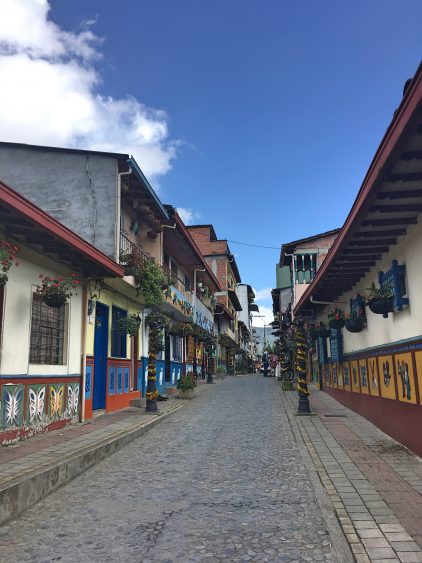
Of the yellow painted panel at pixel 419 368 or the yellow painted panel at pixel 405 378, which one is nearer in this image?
the yellow painted panel at pixel 419 368

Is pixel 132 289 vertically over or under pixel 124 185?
under

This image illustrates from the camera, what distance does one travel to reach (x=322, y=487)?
6047 millimetres

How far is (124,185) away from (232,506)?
32.6ft

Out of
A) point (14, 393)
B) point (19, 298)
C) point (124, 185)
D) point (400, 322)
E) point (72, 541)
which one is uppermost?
point (124, 185)

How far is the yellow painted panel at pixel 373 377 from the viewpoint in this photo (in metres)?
10.1

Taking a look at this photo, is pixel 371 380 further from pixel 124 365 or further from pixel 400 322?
pixel 124 365

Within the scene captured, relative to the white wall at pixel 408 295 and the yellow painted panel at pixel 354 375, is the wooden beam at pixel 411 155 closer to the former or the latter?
the white wall at pixel 408 295

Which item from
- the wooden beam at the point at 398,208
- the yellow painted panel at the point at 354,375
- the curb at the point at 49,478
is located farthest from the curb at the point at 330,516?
the yellow painted panel at the point at 354,375

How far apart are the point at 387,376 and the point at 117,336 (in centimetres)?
784

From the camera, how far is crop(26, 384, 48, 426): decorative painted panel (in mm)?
8516

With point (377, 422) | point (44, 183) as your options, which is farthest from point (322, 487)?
point (44, 183)

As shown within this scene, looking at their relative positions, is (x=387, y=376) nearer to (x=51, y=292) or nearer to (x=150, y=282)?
(x=51, y=292)

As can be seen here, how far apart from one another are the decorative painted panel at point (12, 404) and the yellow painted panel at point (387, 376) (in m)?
6.50

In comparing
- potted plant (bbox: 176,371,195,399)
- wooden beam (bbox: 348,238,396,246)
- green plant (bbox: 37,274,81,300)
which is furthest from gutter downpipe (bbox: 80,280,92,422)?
potted plant (bbox: 176,371,195,399)
